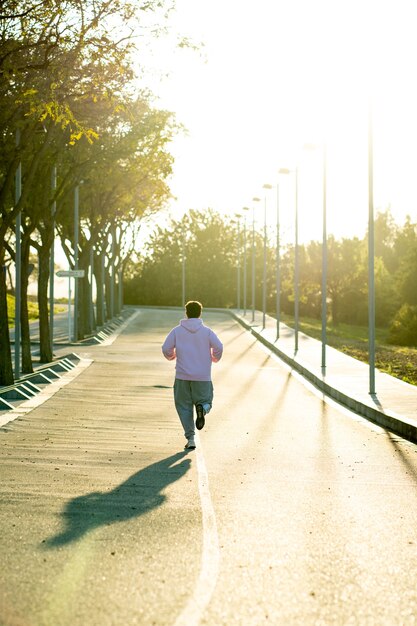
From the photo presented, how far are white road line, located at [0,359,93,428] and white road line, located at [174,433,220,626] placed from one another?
297 inches

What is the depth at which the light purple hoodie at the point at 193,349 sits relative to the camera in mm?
14539

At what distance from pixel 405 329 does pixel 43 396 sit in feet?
138

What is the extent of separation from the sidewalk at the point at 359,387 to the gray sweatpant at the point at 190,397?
10.5ft

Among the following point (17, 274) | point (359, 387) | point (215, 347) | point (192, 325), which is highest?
point (17, 274)

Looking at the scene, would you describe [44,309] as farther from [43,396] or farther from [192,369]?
[192,369]

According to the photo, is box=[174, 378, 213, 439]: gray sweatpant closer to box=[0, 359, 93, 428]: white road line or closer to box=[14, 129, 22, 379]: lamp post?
box=[0, 359, 93, 428]: white road line

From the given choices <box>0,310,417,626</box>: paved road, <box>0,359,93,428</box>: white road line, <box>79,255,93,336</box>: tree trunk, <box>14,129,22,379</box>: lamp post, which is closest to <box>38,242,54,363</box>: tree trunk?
<box>0,359,93,428</box>: white road line

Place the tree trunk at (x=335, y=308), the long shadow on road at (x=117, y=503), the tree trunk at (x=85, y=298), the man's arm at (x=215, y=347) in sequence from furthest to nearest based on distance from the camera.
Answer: the tree trunk at (x=335, y=308) → the tree trunk at (x=85, y=298) → the man's arm at (x=215, y=347) → the long shadow on road at (x=117, y=503)

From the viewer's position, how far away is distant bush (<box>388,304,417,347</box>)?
202 feet

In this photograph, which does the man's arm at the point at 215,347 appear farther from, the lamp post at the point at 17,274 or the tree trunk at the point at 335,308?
the tree trunk at the point at 335,308

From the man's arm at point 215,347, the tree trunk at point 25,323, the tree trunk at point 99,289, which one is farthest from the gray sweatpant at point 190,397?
the tree trunk at point 99,289

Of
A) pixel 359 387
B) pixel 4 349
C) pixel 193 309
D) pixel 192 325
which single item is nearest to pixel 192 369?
pixel 192 325

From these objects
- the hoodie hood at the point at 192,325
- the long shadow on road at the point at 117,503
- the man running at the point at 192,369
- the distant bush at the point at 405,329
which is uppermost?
the hoodie hood at the point at 192,325

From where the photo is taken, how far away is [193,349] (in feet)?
47.9
